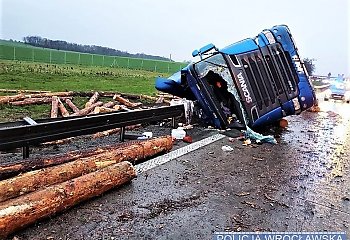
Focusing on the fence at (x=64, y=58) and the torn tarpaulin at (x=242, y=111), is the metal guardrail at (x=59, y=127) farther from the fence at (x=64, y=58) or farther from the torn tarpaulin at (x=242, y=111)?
the fence at (x=64, y=58)

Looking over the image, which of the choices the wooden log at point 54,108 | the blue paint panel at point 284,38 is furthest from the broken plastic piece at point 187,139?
the blue paint panel at point 284,38

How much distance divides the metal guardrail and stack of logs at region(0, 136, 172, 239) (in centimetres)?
61

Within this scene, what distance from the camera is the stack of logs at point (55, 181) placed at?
3059 millimetres

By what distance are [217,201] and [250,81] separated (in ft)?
16.0

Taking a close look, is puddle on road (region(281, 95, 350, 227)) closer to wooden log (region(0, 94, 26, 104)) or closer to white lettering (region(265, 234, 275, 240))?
white lettering (region(265, 234, 275, 240))

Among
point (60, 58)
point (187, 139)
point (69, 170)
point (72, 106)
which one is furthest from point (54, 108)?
point (60, 58)

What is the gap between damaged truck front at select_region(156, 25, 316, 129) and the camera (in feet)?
27.5

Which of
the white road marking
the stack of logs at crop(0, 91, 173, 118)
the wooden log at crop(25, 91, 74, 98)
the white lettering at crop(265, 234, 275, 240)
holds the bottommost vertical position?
the white road marking

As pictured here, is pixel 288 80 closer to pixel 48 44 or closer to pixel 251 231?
pixel 251 231

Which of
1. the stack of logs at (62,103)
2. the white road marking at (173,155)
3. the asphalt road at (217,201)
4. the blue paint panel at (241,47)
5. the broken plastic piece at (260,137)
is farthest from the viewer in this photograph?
the stack of logs at (62,103)

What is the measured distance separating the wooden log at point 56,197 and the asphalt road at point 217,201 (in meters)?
0.09

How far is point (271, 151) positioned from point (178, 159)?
2.24 metres

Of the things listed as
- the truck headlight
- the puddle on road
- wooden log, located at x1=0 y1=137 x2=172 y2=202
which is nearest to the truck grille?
the truck headlight

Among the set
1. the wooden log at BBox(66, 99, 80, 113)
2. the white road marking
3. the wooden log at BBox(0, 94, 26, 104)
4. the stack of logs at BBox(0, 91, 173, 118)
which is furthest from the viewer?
the wooden log at BBox(66, 99, 80, 113)
